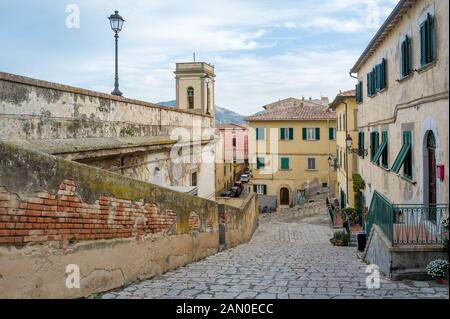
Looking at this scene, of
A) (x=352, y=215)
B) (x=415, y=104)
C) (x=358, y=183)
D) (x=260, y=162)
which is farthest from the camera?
(x=260, y=162)

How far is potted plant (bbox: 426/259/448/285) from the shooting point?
725cm

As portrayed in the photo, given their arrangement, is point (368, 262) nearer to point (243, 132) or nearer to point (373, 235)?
point (373, 235)

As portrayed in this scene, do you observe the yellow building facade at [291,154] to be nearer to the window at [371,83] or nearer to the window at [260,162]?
the window at [260,162]

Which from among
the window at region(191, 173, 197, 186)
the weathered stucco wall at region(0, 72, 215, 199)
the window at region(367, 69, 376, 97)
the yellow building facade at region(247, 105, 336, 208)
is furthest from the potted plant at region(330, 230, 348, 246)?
the yellow building facade at region(247, 105, 336, 208)

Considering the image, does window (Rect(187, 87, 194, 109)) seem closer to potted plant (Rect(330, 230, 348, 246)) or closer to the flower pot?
potted plant (Rect(330, 230, 348, 246))

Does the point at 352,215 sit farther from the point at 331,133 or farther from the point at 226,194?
the point at 226,194

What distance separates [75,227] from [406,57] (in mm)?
9651

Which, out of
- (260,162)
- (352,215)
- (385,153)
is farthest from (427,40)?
(260,162)

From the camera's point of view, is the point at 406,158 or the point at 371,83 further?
the point at 371,83

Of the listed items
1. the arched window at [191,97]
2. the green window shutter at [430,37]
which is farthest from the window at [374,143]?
the arched window at [191,97]

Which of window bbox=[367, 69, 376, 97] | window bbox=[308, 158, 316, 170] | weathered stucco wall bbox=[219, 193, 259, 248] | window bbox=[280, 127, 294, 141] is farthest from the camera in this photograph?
window bbox=[308, 158, 316, 170]

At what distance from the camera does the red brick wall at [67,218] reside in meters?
5.19

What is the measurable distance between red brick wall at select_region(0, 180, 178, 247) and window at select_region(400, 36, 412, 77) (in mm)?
7769

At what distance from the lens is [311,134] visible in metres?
40.6
